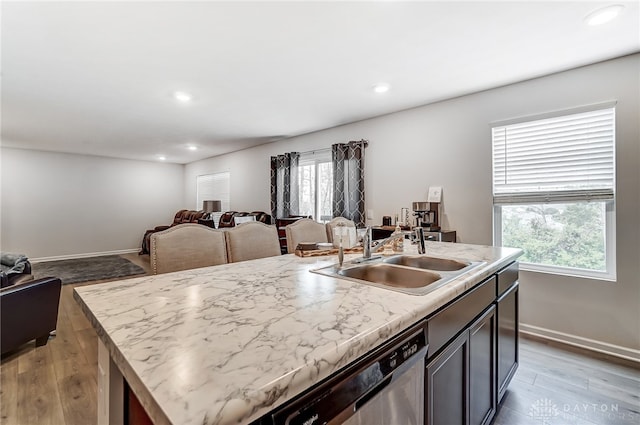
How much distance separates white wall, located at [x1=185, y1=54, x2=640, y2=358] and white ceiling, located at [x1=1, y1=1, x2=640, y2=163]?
0.19 meters

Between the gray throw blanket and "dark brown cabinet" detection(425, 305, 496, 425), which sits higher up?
the gray throw blanket

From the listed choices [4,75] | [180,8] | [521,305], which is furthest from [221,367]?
[4,75]

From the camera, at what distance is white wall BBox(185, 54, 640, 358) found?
2.46 metres

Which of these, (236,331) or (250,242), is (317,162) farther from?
(236,331)

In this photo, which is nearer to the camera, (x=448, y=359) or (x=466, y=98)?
(x=448, y=359)

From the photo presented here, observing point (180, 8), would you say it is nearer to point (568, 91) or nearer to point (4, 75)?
point (4, 75)

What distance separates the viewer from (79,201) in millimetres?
7078

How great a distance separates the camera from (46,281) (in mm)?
2639

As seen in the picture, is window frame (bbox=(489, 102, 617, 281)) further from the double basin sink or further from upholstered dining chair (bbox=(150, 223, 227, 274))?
upholstered dining chair (bbox=(150, 223, 227, 274))

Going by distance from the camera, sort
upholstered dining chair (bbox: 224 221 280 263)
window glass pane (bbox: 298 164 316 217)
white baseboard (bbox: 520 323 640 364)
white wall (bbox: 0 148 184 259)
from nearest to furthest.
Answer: upholstered dining chair (bbox: 224 221 280 263) → white baseboard (bbox: 520 323 640 364) → window glass pane (bbox: 298 164 316 217) → white wall (bbox: 0 148 184 259)

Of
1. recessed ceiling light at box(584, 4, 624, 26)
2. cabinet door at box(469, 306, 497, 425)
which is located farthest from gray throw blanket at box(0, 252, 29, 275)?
recessed ceiling light at box(584, 4, 624, 26)

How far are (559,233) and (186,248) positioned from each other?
10.8 ft

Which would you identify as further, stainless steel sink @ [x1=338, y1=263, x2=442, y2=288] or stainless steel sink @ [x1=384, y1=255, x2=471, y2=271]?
stainless steel sink @ [x1=384, y1=255, x2=471, y2=271]

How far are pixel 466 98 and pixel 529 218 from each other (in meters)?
1.46
